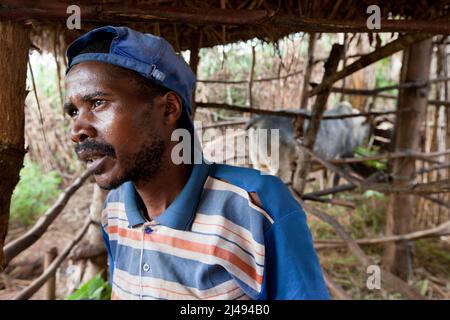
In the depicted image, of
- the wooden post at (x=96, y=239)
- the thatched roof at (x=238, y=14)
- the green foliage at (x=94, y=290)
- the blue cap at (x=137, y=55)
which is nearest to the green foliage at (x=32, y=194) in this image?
the wooden post at (x=96, y=239)

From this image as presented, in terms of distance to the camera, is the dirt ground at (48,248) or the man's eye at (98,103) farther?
the dirt ground at (48,248)

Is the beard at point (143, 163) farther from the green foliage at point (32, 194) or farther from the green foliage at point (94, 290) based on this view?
the green foliage at point (32, 194)

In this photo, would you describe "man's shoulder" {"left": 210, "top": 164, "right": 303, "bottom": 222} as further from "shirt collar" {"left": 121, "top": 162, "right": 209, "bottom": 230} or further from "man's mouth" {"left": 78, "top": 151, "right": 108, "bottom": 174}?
"man's mouth" {"left": 78, "top": 151, "right": 108, "bottom": 174}

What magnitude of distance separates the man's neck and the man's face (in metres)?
0.09

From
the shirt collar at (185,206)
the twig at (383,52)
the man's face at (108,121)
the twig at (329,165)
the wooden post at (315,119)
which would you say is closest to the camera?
the man's face at (108,121)

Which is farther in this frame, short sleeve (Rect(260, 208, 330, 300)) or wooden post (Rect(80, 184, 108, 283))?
Result: wooden post (Rect(80, 184, 108, 283))

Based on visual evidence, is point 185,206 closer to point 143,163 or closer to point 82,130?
point 143,163

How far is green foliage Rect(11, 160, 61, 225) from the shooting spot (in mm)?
5316

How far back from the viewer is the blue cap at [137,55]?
99cm

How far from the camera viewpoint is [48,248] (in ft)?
13.8

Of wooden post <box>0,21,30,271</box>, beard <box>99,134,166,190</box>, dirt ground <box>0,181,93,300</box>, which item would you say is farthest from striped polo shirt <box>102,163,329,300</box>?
dirt ground <box>0,181,93,300</box>

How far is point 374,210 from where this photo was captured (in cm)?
492

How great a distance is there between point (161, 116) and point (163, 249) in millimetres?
366
